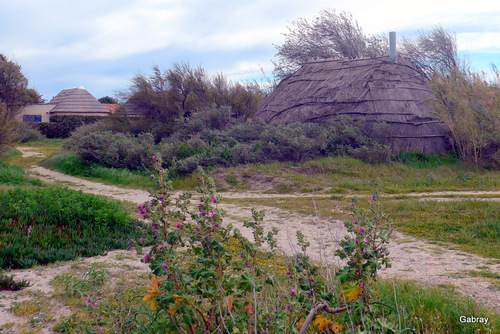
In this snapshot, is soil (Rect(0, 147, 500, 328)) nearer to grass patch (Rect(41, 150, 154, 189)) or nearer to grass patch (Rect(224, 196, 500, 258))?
grass patch (Rect(224, 196, 500, 258))

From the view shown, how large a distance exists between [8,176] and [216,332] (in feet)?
35.6

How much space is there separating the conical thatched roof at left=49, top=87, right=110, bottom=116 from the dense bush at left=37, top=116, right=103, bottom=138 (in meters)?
1.95

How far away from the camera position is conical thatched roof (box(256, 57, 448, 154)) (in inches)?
526

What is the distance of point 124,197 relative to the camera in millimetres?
9867

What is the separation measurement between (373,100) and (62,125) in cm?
2221

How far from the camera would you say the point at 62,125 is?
27.9 meters

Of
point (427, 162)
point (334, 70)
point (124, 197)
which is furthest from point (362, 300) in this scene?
point (334, 70)

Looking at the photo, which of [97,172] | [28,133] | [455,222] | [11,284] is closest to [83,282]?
[11,284]

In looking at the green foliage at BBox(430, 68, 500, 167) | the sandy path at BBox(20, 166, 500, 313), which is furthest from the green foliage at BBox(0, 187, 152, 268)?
the green foliage at BBox(430, 68, 500, 167)

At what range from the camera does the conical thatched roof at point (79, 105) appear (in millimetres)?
30984

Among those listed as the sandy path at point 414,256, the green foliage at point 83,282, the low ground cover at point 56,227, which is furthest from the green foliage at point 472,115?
the green foliage at point 83,282

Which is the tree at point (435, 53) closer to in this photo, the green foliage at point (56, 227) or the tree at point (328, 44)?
the tree at point (328, 44)

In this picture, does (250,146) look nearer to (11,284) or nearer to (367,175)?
(367,175)

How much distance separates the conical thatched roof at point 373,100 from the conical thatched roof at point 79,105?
19.9 m
